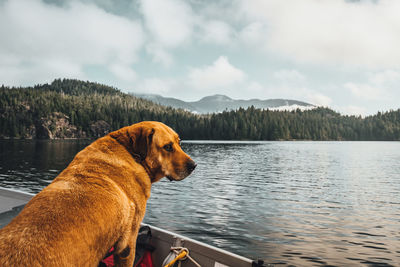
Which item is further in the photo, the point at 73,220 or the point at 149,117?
the point at 149,117

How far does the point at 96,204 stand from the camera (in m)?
2.50

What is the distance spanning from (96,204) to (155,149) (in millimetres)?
1071

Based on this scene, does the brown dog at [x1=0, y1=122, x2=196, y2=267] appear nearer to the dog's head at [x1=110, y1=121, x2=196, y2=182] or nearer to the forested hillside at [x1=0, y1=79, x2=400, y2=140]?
the dog's head at [x1=110, y1=121, x2=196, y2=182]

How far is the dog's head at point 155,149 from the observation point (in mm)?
3340

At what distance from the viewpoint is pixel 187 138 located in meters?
180

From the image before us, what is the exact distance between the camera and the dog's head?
3.34 m

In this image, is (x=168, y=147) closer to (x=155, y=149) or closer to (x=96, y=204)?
(x=155, y=149)

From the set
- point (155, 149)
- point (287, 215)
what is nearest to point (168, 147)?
point (155, 149)

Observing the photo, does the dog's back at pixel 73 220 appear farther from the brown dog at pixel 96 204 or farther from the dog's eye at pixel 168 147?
the dog's eye at pixel 168 147

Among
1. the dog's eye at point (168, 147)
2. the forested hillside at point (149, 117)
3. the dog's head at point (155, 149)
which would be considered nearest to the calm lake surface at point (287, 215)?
the dog's head at point (155, 149)

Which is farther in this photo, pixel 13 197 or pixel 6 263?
pixel 13 197

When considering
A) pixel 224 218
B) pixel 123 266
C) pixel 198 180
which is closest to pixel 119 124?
pixel 198 180

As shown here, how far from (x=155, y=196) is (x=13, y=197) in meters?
15.4

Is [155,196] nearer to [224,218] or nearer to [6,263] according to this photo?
[224,218]
